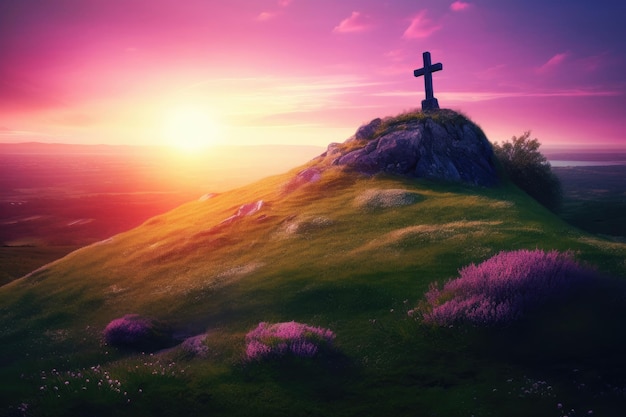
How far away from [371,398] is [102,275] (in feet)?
108

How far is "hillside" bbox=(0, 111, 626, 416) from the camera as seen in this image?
14.3m

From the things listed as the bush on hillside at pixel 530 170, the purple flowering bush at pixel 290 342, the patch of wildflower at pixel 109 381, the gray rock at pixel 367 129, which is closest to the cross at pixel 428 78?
the gray rock at pixel 367 129

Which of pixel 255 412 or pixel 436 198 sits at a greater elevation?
pixel 436 198

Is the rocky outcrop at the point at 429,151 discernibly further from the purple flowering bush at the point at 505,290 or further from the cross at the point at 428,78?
the purple flowering bush at the point at 505,290

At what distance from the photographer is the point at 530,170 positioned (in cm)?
6425

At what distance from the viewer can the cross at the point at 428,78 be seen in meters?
52.9

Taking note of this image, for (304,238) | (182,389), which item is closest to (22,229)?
(304,238)

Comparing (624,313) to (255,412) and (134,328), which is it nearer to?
(255,412)

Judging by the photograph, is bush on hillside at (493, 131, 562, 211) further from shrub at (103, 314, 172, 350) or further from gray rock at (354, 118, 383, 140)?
shrub at (103, 314, 172, 350)

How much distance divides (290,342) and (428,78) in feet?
148

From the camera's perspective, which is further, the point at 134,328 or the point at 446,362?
the point at 134,328

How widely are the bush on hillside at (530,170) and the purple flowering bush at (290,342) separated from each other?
5292 centimetres

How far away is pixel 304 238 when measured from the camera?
34719 millimetres

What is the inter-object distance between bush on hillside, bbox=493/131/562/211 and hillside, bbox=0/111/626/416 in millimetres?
18056
